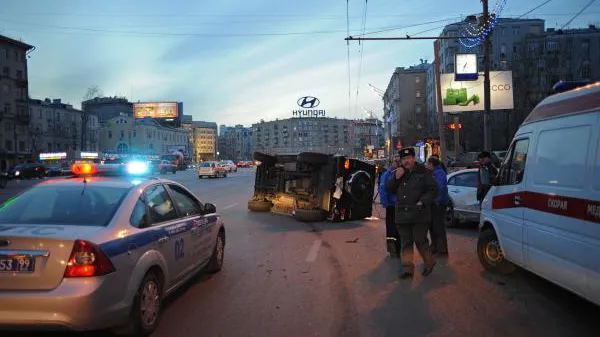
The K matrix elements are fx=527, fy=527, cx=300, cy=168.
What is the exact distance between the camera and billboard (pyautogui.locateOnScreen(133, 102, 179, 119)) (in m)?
113

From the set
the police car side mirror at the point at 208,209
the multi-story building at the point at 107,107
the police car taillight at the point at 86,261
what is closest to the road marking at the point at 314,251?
the police car side mirror at the point at 208,209

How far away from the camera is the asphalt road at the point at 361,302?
16.4 feet

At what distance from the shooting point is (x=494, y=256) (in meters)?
7.30

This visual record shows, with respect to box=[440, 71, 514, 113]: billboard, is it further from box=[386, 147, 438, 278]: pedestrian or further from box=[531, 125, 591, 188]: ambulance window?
box=[531, 125, 591, 188]: ambulance window

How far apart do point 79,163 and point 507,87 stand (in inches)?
1267

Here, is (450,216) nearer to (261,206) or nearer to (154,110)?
(261,206)

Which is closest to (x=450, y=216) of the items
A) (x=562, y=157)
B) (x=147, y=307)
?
(x=562, y=157)

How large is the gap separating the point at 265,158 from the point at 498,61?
6923cm

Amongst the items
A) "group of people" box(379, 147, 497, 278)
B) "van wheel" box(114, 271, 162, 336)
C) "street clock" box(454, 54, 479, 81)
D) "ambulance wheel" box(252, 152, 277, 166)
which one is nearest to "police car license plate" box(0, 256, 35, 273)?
"van wheel" box(114, 271, 162, 336)

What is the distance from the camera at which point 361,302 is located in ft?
19.5

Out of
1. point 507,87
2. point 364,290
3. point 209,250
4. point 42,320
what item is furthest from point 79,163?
point 507,87

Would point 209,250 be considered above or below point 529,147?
below

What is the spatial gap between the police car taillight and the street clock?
27960 millimetres

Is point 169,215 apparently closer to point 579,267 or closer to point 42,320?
point 42,320
